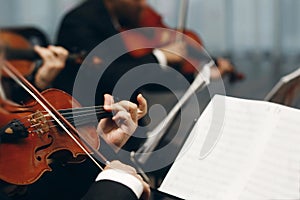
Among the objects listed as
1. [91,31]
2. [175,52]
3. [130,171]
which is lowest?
[175,52]

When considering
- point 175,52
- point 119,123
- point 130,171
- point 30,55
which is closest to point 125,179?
point 130,171

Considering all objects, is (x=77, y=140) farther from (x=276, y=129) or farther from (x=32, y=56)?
(x=32, y=56)

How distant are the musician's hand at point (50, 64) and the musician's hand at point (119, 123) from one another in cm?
49

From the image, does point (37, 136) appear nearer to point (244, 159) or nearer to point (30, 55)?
point (244, 159)

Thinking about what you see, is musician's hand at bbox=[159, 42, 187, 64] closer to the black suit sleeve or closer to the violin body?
the violin body

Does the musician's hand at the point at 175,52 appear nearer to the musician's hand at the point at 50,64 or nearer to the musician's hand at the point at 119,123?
the musician's hand at the point at 50,64

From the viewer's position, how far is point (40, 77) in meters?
1.28

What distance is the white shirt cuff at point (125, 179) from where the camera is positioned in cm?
69

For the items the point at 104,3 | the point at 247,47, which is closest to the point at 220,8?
the point at 247,47

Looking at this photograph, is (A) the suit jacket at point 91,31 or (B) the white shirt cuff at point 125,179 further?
(A) the suit jacket at point 91,31

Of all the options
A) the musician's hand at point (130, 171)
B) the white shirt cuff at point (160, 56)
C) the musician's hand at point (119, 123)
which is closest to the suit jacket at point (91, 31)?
the white shirt cuff at point (160, 56)

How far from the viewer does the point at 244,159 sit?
729 mm

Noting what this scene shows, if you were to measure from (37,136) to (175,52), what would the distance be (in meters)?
1.05

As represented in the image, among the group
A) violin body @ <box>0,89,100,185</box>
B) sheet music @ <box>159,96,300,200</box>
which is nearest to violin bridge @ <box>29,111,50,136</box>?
violin body @ <box>0,89,100,185</box>
